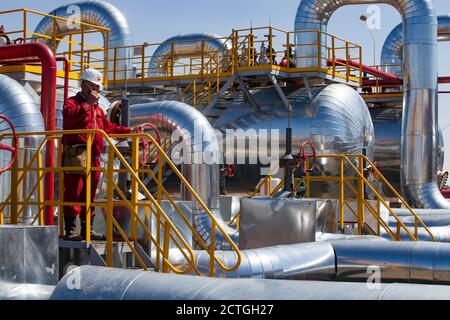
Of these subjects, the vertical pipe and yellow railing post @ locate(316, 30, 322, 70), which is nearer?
the vertical pipe

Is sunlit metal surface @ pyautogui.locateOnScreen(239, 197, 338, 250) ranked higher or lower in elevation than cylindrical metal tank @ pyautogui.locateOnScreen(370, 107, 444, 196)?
lower

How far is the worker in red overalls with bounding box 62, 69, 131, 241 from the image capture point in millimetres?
7758

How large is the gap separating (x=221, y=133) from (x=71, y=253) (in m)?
12.9

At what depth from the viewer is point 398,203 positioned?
24312mm

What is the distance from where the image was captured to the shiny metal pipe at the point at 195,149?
14.6 meters

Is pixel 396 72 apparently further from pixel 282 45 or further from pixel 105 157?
pixel 105 157

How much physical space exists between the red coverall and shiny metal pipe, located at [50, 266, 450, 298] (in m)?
1.98

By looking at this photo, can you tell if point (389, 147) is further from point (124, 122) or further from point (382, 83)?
point (124, 122)

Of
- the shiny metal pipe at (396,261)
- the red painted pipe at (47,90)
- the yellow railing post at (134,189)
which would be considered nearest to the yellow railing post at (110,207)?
the yellow railing post at (134,189)

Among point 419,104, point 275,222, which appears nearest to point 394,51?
point 419,104

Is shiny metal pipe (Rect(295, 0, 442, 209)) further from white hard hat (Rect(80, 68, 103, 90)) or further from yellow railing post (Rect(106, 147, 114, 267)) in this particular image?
yellow railing post (Rect(106, 147, 114, 267))

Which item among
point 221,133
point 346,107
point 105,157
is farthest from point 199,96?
point 105,157

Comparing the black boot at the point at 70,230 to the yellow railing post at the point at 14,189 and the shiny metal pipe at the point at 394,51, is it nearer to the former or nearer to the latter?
the yellow railing post at the point at 14,189

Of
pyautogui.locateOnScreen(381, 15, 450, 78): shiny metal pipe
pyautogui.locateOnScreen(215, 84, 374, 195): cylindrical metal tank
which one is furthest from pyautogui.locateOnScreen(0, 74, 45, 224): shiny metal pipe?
pyautogui.locateOnScreen(381, 15, 450, 78): shiny metal pipe
